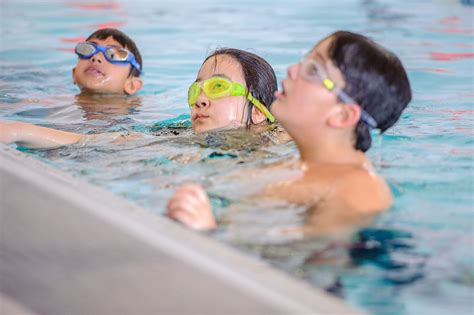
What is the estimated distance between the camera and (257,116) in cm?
464

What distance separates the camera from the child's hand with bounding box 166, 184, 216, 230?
2.56 metres

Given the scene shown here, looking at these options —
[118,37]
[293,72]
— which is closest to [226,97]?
[293,72]

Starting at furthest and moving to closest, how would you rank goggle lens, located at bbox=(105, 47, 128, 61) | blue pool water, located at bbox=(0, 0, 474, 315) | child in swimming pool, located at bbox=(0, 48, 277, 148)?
1. goggle lens, located at bbox=(105, 47, 128, 61)
2. child in swimming pool, located at bbox=(0, 48, 277, 148)
3. blue pool water, located at bbox=(0, 0, 474, 315)

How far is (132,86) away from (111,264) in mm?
4442

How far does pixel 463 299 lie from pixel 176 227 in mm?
909

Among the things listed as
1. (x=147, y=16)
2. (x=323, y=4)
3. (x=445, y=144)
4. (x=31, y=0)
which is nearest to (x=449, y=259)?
(x=445, y=144)

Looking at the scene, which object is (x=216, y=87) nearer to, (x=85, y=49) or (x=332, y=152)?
(x=332, y=152)

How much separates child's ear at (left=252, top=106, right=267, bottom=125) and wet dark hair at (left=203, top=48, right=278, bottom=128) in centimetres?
3

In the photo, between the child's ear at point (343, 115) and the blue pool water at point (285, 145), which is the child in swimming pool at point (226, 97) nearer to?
the blue pool water at point (285, 145)

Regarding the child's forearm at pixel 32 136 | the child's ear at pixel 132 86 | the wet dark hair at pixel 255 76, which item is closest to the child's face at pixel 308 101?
the wet dark hair at pixel 255 76

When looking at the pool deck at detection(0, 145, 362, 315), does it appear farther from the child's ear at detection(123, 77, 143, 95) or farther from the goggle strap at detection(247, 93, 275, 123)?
the child's ear at detection(123, 77, 143, 95)

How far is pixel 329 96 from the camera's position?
10.3 feet

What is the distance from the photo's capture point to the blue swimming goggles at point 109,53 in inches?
239

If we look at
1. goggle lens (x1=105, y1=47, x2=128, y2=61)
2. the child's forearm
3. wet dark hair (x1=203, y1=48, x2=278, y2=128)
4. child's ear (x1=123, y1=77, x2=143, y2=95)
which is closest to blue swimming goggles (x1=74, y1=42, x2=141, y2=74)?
goggle lens (x1=105, y1=47, x2=128, y2=61)
